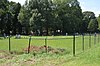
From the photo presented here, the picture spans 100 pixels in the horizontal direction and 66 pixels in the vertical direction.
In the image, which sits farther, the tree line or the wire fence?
the tree line

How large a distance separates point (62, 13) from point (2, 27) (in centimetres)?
2862

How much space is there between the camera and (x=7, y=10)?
11556 centimetres

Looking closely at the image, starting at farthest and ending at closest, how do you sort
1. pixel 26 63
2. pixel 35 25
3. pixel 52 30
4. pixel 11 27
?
pixel 52 30 < pixel 11 27 < pixel 35 25 < pixel 26 63

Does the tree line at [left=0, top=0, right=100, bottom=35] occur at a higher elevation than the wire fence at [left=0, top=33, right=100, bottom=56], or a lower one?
higher

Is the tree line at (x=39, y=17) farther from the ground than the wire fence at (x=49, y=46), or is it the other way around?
the tree line at (x=39, y=17)

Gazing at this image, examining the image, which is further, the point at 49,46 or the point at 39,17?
the point at 39,17

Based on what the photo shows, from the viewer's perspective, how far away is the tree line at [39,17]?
107000 millimetres

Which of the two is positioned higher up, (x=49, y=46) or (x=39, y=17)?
(x=39, y=17)

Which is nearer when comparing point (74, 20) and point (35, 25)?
point (35, 25)

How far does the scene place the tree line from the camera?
107000 millimetres

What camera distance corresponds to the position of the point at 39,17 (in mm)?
105812

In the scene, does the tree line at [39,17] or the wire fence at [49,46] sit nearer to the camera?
the wire fence at [49,46]

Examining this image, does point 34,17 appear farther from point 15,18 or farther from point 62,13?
point 62,13

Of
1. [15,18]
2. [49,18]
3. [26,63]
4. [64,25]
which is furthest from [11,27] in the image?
[26,63]
